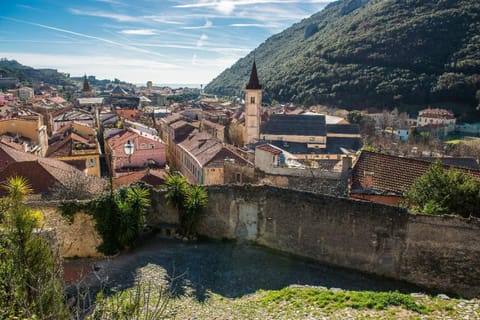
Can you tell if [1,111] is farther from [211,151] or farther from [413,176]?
[413,176]

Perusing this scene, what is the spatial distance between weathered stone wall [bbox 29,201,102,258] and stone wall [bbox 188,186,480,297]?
181 inches

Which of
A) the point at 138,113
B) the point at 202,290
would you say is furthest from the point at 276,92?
the point at 202,290

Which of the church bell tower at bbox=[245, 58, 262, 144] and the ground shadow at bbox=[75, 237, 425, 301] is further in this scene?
the church bell tower at bbox=[245, 58, 262, 144]

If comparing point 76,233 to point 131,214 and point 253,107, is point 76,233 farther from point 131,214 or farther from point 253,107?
point 253,107

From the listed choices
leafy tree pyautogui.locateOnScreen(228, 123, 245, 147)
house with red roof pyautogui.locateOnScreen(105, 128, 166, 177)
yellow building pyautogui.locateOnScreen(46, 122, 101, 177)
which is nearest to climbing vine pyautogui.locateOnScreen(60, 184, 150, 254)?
yellow building pyautogui.locateOnScreen(46, 122, 101, 177)

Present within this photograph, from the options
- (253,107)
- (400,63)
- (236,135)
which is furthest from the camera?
(400,63)

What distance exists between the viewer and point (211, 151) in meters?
33.3

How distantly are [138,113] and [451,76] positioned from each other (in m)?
70.5

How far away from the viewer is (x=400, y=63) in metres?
99.8

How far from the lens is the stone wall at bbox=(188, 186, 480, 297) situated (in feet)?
42.4

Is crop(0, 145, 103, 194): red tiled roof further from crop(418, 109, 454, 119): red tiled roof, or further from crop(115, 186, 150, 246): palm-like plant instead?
crop(418, 109, 454, 119): red tiled roof

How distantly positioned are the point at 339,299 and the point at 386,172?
10185mm

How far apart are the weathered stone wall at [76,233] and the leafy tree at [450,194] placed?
1315cm

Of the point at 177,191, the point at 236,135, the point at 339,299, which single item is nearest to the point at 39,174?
the point at 177,191
